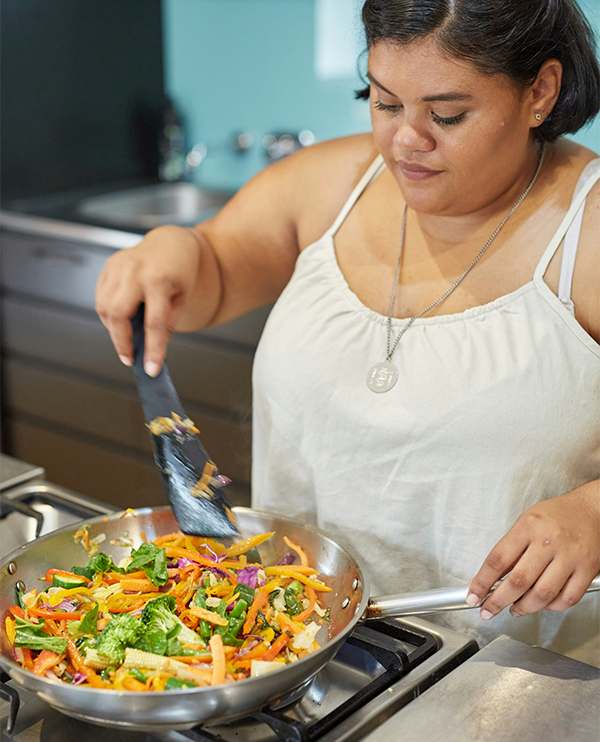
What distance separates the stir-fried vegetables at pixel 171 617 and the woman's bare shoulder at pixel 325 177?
21.7 inches

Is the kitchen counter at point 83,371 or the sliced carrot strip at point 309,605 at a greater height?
the sliced carrot strip at point 309,605

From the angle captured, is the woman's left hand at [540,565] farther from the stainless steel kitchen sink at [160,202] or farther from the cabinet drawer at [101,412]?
the stainless steel kitchen sink at [160,202]

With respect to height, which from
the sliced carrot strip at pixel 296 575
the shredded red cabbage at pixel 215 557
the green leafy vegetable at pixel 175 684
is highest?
the green leafy vegetable at pixel 175 684

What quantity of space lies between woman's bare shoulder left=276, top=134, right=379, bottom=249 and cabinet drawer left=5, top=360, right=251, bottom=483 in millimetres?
1368

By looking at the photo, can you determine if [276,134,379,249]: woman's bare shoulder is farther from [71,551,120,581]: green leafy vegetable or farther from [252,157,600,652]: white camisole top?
[71,551,120,581]: green leafy vegetable

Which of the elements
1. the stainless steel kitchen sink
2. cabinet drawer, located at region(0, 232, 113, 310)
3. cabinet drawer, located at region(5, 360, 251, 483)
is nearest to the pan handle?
cabinet drawer, located at region(5, 360, 251, 483)

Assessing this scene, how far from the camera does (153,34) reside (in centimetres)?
330

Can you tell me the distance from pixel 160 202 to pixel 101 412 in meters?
0.92

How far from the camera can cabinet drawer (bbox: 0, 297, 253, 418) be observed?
260cm

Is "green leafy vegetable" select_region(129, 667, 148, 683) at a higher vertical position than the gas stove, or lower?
higher

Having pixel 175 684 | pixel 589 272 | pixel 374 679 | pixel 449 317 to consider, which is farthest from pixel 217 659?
pixel 589 272

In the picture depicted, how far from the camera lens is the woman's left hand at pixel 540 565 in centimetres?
86

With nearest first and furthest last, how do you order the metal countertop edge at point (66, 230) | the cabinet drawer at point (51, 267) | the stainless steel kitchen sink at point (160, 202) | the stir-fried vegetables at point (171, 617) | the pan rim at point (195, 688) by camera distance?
the pan rim at point (195, 688), the stir-fried vegetables at point (171, 617), the metal countertop edge at point (66, 230), the cabinet drawer at point (51, 267), the stainless steel kitchen sink at point (160, 202)

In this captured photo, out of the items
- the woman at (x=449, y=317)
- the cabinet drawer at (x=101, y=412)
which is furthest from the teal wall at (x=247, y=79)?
the woman at (x=449, y=317)
